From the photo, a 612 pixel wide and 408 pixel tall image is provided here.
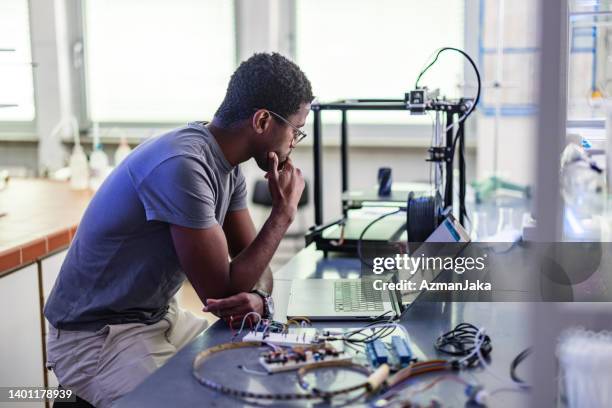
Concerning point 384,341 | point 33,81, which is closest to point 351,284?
point 384,341

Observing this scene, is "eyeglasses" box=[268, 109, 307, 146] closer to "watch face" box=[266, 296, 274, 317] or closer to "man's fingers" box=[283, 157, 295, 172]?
"man's fingers" box=[283, 157, 295, 172]

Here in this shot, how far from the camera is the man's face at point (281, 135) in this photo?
1691 mm

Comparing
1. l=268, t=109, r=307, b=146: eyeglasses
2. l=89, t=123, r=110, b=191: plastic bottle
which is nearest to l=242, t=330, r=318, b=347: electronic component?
l=268, t=109, r=307, b=146: eyeglasses

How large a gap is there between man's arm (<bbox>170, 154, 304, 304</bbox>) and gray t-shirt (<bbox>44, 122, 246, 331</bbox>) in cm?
5

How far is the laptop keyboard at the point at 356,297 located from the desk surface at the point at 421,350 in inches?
2.6

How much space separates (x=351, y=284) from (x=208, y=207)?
41 centimetres

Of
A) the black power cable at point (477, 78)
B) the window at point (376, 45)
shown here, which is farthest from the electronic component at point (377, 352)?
the window at point (376, 45)

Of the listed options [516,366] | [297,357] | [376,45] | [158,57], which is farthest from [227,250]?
[158,57]

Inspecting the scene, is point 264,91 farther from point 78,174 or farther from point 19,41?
point 19,41

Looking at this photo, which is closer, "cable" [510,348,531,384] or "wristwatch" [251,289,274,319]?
"cable" [510,348,531,384]

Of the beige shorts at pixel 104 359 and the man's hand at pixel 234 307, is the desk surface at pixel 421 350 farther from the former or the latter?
the beige shorts at pixel 104 359

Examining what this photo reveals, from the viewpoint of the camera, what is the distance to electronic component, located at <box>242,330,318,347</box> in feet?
4.37

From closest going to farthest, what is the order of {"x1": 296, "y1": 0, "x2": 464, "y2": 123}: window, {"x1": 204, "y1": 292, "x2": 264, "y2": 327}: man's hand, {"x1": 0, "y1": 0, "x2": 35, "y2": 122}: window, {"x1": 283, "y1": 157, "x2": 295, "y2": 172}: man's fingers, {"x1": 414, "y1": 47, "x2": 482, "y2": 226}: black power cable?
1. {"x1": 204, "y1": 292, "x2": 264, "y2": 327}: man's hand
2. {"x1": 283, "y1": 157, "x2": 295, "y2": 172}: man's fingers
3. {"x1": 414, "y1": 47, "x2": 482, "y2": 226}: black power cable
4. {"x1": 296, "y1": 0, "x2": 464, "y2": 123}: window
5. {"x1": 0, "y1": 0, "x2": 35, "y2": 122}: window

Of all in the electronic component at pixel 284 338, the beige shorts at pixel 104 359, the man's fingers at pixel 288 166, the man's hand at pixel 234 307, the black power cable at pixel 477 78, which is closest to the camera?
the electronic component at pixel 284 338
